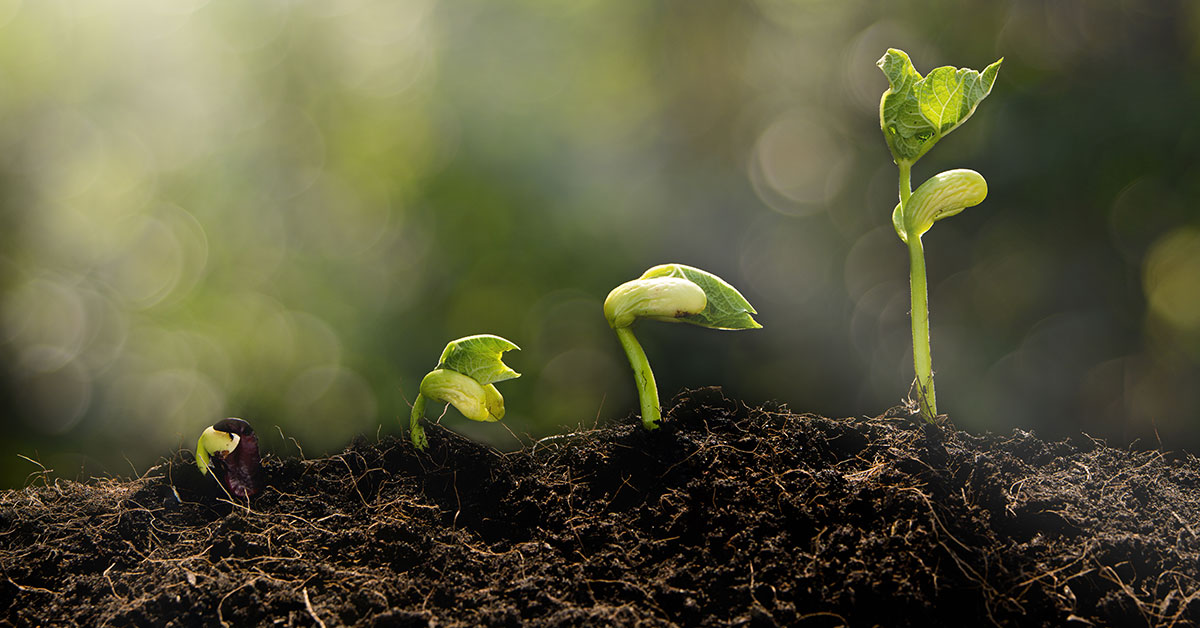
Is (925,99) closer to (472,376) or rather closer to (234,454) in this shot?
(472,376)

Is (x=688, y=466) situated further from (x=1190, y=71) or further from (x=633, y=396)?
(x=1190, y=71)

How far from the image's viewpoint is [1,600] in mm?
845

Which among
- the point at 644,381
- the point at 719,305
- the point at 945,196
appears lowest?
the point at 644,381

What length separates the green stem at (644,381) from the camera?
3.20 ft

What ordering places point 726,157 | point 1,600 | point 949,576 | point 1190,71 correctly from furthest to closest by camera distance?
1. point 726,157
2. point 1190,71
3. point 1,600
4. point 949,576

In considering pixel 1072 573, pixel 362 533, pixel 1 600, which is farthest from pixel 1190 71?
pixel 1 600

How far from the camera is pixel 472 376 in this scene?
102 centimetres

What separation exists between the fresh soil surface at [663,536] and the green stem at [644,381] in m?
0.03

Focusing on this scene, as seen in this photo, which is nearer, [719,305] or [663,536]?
[663,536]

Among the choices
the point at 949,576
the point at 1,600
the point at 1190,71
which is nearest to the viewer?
the point at 949,576

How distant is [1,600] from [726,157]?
1291 millimetres

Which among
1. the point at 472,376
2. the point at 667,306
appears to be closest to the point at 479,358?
the point at 472,376

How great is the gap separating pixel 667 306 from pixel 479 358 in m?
0.31

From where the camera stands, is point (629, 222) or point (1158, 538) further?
point (629, 222)
